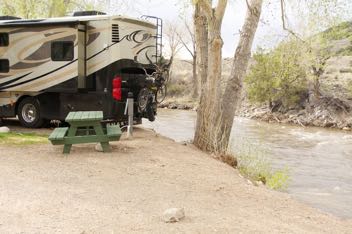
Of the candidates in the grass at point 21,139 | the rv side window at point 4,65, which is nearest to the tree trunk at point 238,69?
the grass at point 21,139

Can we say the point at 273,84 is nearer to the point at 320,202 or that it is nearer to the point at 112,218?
the point at 320,202

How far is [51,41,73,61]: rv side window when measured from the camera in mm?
13352

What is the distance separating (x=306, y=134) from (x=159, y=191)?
1815 cm

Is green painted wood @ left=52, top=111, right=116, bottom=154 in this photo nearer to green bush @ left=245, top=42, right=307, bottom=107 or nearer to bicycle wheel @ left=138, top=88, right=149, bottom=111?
bicycle wheel @ left=138, top=88, right=149, bottom=111

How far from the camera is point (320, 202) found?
10094 mm

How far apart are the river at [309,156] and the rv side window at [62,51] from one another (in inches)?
181

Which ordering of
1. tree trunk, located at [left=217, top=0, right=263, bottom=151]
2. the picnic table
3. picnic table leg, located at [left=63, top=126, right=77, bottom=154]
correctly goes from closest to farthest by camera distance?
the picnic table < picnic table leg, located at [left=63, top=126, right=77, bottom=154] < tree trunk, located at [left=217, top=0, right=263, bottom=151]

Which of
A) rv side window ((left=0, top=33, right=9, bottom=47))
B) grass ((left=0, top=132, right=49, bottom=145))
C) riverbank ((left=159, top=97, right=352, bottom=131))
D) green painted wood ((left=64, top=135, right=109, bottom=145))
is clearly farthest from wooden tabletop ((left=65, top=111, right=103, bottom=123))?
riverbank ((left=159, top=97, right=352, bottom=131))

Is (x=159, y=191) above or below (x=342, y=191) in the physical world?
above

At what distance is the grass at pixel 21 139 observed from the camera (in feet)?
35.7

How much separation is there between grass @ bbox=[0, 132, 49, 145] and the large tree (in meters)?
3.78

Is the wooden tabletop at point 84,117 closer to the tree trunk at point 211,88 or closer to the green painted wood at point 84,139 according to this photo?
the green painted wood at point 84,139

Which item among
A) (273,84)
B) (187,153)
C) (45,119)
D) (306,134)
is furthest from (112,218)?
(273,84)

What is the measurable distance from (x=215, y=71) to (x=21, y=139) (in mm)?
4786
